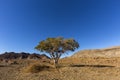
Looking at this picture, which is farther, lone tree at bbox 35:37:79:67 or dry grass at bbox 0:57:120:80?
lone tree at bbox 35:37:79:67

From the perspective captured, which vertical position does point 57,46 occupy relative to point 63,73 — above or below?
above

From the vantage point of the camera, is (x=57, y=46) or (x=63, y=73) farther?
(x=57, y=46)

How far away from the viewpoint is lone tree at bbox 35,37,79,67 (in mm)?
31831

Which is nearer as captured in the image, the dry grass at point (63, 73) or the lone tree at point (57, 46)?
the dry grass at point (63, 73)

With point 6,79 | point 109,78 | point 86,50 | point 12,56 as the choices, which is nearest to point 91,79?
point 109,78

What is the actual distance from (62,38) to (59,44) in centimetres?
149

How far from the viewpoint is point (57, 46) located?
31.8m

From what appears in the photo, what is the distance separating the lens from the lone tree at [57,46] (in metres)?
31.8

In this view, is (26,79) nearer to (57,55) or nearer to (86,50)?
(57,55)

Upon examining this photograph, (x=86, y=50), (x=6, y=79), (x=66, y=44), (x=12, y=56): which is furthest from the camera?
(x=86, y=50)

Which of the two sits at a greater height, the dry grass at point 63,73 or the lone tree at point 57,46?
the lone tree at point 57,46

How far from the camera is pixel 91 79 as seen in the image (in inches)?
664

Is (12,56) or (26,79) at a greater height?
(12,56)

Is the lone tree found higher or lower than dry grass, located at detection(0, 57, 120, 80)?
higher
